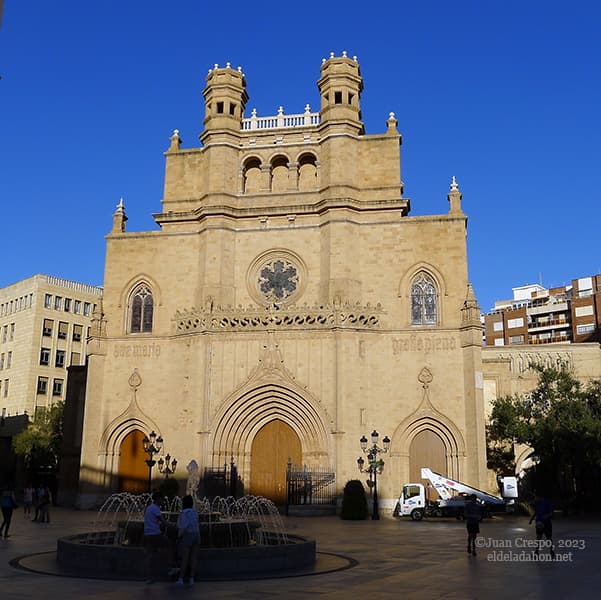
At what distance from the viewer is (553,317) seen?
8319 cm

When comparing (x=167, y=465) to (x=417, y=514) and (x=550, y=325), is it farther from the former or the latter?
(x=550, y=325)

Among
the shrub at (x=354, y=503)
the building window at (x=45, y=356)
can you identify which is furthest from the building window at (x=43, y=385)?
the shrub at (x=354, y=503)

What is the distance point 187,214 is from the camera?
39.2 m

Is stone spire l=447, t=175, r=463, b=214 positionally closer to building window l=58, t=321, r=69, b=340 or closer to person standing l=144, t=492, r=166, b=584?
person standing l=144, t=492, r=166, b=584

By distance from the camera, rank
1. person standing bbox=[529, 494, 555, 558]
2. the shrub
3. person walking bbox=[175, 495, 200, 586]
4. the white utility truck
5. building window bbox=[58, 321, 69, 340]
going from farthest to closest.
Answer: building window bbox=[58, 321, 69, 340] < the white utility truck < the shrub < person standing bbox=[529, 494, 555, 558] < person walking bbox=[175, 495, 200, 586]

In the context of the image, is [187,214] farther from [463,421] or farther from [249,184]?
[463,421]

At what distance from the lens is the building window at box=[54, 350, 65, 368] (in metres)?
64.9

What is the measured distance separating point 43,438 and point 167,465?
19925mm

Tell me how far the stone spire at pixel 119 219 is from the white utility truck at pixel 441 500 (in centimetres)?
2077

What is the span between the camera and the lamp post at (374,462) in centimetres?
3114

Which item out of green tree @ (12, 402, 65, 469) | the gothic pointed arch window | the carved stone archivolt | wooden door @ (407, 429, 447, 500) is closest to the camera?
wooden door @ (407, 429, 447, 500)

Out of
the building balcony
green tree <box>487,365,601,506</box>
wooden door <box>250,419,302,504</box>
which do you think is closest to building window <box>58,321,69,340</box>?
wooden door <box>250,419,302,504</box>

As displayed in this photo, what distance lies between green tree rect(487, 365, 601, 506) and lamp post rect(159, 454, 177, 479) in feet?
54.5

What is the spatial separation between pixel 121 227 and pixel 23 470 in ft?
91.9
